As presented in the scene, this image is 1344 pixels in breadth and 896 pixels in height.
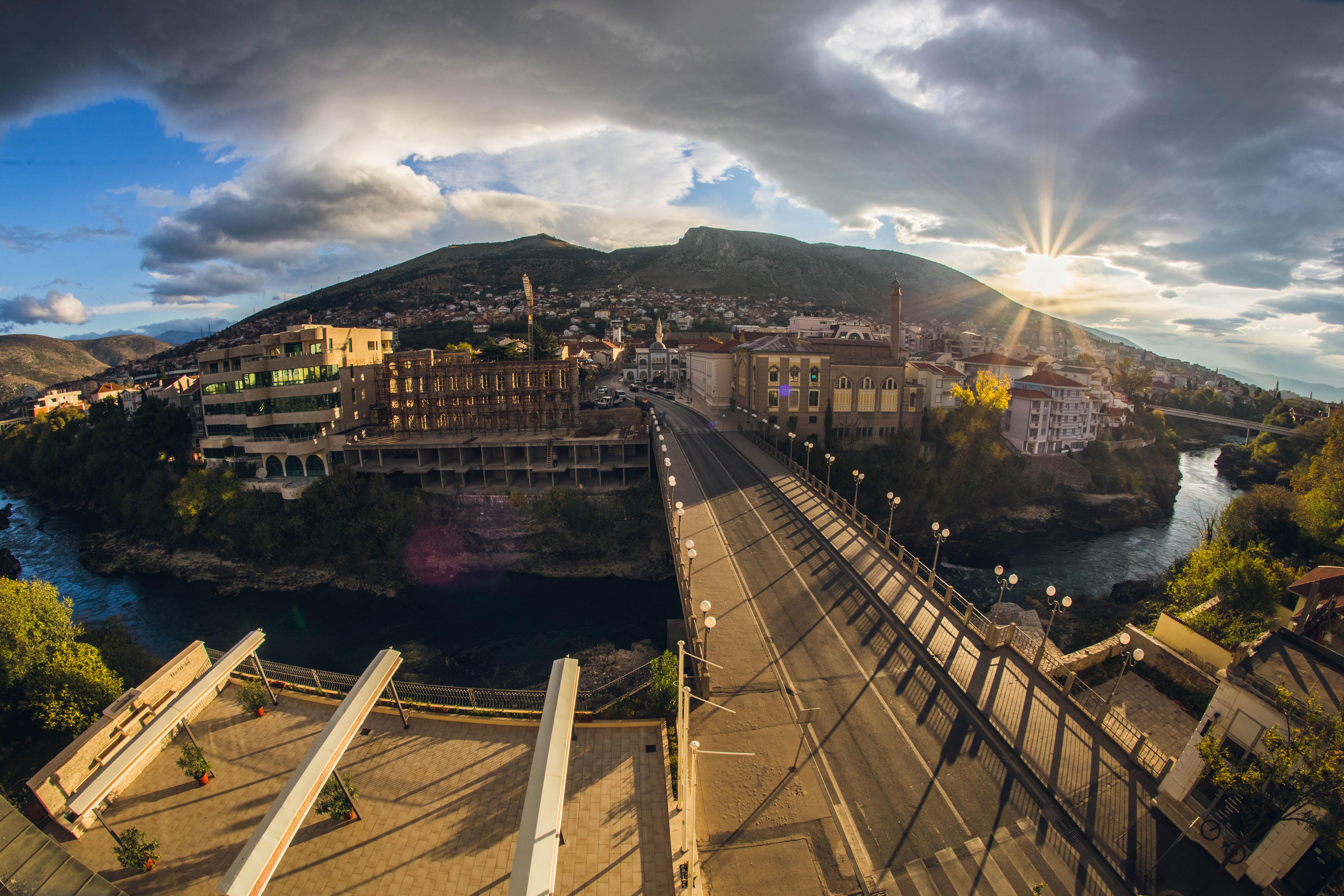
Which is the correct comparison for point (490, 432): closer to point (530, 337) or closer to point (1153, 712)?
point (530, 337)

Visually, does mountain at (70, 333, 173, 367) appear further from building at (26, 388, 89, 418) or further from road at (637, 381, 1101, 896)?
road at (637, 381, 1101, 896)

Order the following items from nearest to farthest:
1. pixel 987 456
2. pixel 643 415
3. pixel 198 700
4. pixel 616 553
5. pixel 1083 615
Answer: pixel 198 700 < pixel 1083 615 < pixel 616 553 < pixel 987 456 < pixel 643 415

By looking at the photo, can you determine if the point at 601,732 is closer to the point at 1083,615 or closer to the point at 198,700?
the point at 198,700

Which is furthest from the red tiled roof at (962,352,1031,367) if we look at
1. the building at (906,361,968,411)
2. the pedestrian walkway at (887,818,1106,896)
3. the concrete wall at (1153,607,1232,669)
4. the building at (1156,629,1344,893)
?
the pedestrian walkway at (887,818,1106,896)

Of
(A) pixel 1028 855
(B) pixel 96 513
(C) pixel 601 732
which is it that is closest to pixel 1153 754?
(A) pixel 1028 855

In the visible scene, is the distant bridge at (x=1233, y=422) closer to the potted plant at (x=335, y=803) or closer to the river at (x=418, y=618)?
the river at (x=418, y=618)

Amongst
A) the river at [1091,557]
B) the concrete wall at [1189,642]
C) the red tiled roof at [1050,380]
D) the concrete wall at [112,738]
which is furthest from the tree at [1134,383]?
the concrete wall at [112,738]
